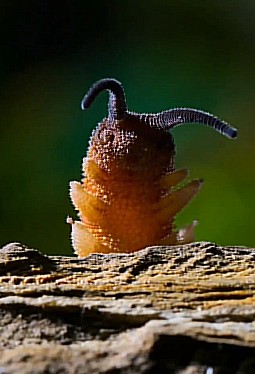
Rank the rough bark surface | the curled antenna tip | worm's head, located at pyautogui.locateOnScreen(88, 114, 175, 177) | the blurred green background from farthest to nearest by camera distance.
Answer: the blurred green background < worm's head, located at pyautogui.locateOnScreen(88, 114, 175, 177) < the curled antenna tip < the rough bark surface

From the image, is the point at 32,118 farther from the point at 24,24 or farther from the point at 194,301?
the point at 194,301

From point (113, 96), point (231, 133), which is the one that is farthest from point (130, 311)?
point (113, 96)

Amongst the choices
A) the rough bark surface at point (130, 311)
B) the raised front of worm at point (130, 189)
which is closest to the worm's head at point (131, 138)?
the raised front of worm at point (130, 189)

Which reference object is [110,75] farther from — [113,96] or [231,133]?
[231,133]

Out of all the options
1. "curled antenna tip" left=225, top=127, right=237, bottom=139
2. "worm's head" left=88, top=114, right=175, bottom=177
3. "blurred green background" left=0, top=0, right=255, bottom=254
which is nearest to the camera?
"curled antenna tip" left=225, top=127, right=237, bottom=139

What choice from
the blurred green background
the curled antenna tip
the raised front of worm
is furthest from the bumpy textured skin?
the blurred green background

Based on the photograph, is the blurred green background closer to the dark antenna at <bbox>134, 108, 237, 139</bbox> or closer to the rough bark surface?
the dark antenna at <bbox>134, 108, 237, 139</bbox>

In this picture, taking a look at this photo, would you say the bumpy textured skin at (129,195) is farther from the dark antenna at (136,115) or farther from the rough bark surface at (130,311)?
the rough bark surface at (130,311)
